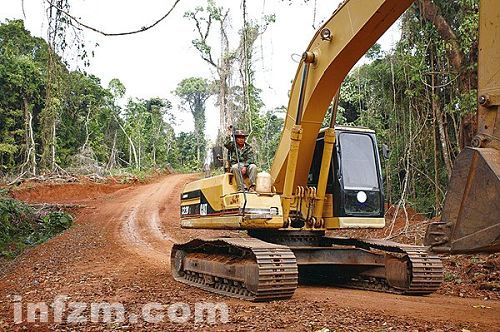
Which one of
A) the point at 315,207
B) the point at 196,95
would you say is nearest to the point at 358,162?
the point at 315,207

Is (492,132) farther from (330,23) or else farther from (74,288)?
(74,288)

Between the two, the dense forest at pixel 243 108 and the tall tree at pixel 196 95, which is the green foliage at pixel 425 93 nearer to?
the dense forest at pixel 243 108

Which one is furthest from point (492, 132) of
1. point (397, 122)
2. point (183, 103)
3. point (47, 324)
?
point (183, 103)

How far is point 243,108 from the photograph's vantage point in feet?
68.5

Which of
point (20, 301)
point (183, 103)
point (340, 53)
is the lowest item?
Answer: point (20, 301)

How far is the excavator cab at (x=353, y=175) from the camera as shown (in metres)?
7.82

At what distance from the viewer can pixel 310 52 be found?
7.37 metres

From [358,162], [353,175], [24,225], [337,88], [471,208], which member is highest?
[337,88]

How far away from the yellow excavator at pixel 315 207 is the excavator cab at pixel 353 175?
0.01 meters

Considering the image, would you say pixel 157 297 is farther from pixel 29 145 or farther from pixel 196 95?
pixel 196 95

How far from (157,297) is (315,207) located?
2.57m

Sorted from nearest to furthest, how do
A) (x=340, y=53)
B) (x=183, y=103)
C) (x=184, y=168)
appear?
(x=340, y=53) < (x=184, y=168) < (x=183, y=103)

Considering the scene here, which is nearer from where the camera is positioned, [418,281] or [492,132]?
[492,132]

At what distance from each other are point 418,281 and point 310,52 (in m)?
3.37
